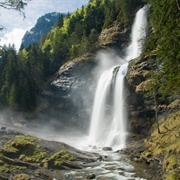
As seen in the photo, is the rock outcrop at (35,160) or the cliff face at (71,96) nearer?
the rock outcrop at (35,160)

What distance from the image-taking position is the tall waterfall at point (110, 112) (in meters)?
45.4

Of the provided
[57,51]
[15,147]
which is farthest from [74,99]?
[15,147]

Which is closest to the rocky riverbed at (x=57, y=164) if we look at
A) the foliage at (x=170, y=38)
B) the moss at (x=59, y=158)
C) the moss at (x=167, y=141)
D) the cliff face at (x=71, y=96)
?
the moss at (x=59, y=158)

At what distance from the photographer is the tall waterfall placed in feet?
149

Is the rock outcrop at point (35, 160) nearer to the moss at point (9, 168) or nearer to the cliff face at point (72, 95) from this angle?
the moss at point (9, 168)

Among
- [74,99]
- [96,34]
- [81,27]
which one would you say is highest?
[81,27]

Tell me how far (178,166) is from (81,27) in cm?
7271

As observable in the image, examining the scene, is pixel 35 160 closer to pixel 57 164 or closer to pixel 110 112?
pixel 57 164

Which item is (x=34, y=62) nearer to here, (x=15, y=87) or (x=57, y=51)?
(x=57, y=51)

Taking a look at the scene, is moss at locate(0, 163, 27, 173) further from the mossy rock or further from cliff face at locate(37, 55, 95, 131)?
cliff face at locate(37, 55, 95, 131)

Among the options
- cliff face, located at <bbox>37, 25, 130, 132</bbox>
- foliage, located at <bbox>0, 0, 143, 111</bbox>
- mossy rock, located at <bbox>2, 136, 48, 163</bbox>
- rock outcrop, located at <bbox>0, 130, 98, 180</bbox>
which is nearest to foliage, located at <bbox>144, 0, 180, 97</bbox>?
rock outcrop, located at <bbox>0, 130, 98, 180</bbox>

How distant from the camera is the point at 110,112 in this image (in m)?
49.5

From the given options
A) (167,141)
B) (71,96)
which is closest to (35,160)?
(167,141)

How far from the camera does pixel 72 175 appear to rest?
72.6ft
